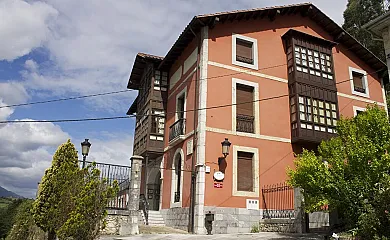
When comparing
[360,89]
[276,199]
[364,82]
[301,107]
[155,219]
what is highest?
[364,82]

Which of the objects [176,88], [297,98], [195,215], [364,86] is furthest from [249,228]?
[364,86]

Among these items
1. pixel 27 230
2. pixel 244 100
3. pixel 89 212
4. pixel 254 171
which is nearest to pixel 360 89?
pixel 244 100

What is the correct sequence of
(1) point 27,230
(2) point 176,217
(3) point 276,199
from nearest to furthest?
1. (1) point 27,230
2. (3) point 276,199
3. (2) point 176,217

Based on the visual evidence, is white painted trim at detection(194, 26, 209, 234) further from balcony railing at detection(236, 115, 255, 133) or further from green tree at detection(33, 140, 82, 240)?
green tree at detection(33, 140, 82, 240)

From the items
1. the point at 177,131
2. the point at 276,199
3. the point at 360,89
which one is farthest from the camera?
the point at 360,89

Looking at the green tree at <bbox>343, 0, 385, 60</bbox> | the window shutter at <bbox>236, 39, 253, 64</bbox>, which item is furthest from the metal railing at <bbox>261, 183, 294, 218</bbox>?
the green tree at <bbox>343, 0, 385, 60</bbox>

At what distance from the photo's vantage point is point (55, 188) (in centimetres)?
1044

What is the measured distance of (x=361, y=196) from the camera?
7.54 metres

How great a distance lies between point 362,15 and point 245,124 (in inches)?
711

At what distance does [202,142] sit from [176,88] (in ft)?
15.1

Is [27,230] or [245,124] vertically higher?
[245,124]

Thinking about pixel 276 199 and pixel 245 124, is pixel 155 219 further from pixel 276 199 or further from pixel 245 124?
pixel 245 124

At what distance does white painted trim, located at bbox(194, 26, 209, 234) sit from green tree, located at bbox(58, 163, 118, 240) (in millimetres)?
5129

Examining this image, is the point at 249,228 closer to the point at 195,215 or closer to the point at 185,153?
the point at 195,215
